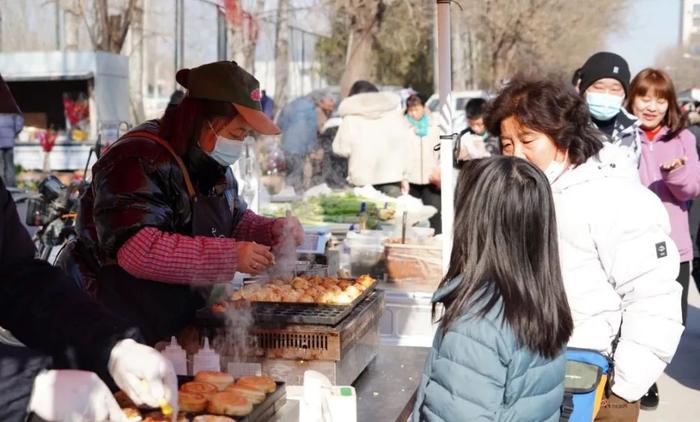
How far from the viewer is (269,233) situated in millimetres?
3586

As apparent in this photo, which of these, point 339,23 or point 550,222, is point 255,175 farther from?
point 339,23

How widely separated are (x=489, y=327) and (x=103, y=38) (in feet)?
53.1

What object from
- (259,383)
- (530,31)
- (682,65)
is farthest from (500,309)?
(682,65)

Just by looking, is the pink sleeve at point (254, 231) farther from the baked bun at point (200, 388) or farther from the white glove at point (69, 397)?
the white glove at point (69, 397)

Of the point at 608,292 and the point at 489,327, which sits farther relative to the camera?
the point at 608,292

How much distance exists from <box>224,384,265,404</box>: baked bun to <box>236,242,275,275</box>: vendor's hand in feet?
1.92

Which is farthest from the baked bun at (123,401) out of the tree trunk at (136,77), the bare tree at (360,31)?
the tree trunk at (136,77)

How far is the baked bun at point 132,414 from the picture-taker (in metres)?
2.06

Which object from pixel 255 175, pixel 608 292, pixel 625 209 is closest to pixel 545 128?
pixel 625 209

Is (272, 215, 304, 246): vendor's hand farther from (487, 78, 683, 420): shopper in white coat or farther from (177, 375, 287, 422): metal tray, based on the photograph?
(487, 78, 683, 420): shopper in white coat

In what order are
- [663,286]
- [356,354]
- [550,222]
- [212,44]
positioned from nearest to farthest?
[550,222], [663,286], [356,354], [212,44]

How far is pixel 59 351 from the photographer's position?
1.92 meters

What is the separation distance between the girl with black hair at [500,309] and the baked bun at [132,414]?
75cm

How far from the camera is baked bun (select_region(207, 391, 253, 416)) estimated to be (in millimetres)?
2244
